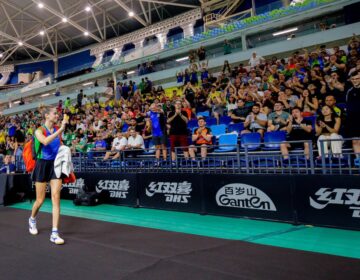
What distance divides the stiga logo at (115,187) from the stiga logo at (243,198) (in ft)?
9.14

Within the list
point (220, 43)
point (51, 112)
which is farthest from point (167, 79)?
point (51, 112)

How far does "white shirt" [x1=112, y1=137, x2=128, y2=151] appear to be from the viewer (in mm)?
9559

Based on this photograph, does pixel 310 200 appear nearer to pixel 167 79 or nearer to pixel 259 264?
pixel 259 264

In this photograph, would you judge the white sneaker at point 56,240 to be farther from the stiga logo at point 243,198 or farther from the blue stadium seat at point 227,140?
the blue stadium seat at point 227,140

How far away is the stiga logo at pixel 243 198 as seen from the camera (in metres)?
5.68

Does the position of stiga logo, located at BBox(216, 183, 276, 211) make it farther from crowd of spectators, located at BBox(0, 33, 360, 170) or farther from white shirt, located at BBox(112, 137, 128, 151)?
white shirt, located at BBox(112, 137, 128, 151)

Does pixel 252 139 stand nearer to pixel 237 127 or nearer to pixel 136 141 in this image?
pixel 237 127

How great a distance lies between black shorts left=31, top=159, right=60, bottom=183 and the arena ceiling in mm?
22044

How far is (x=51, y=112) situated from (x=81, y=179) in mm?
4778

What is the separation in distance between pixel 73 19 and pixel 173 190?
27203 mm

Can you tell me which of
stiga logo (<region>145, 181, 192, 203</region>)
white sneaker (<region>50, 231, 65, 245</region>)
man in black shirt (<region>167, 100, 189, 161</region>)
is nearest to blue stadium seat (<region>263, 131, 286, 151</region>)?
stiga logo (<region>145, 181, 192, 203</region>)

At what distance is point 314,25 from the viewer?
16.4 meters

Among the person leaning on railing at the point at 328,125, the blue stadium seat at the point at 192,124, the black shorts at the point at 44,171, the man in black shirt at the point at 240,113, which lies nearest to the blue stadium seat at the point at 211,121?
the blue stadium seat at the point at 192,124

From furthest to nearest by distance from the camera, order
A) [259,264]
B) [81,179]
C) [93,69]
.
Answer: [93,69]
[81,179]
[259,264]
